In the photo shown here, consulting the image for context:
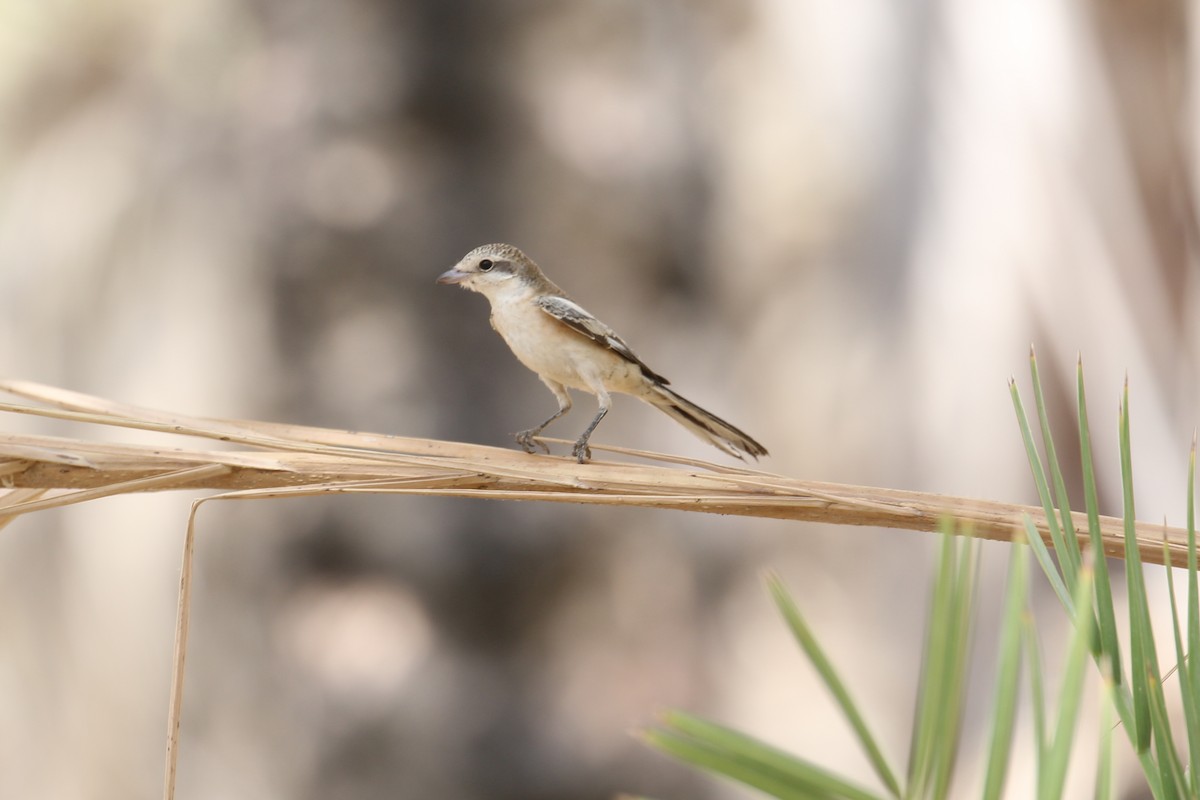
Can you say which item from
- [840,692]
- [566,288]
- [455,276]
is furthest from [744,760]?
[566,288]

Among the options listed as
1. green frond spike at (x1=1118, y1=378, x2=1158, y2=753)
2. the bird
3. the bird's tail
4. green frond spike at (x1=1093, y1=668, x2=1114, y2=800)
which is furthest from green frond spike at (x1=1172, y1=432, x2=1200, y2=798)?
the bird

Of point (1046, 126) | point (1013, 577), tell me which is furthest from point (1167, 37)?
point (1013, 577)

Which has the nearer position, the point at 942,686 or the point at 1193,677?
the point at 942,686

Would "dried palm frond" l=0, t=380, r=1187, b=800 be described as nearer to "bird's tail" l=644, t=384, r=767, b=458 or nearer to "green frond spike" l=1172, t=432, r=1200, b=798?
"green frond spike" l=1172, t=432, r=1200, b=798

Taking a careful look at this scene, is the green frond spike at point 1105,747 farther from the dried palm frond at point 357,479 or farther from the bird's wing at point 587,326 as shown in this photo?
the bird's wing at point 587,326

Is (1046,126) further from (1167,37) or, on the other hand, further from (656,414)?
(656,414)

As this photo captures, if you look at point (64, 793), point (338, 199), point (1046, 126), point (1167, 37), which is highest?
point (1167, 37)

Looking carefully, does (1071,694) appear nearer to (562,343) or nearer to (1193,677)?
(1193,677)
